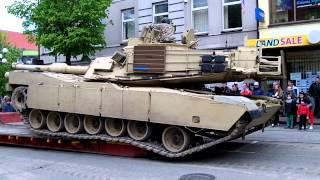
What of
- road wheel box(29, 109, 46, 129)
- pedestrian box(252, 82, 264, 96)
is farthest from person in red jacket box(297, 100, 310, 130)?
road wheel box(29, 109, 46, 129)

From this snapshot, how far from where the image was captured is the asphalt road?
1108 cm

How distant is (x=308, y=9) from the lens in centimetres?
2147

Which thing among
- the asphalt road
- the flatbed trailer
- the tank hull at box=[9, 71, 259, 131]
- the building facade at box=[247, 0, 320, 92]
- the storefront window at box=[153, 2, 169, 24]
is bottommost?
the asphalt road

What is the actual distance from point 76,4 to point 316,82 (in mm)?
11327

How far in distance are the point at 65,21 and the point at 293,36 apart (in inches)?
400

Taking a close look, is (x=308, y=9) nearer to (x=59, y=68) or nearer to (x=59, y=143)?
(x=59, y=68)

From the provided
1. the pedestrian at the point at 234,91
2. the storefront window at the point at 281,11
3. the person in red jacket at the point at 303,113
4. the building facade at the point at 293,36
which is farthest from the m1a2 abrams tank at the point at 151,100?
the storefront window at the point at 281,11

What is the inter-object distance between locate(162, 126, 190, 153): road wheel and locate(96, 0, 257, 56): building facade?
1024cm

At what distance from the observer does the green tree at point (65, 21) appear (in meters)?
24.2

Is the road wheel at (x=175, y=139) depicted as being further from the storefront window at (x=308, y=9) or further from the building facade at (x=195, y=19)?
the storefront window at (x=308, y=9)

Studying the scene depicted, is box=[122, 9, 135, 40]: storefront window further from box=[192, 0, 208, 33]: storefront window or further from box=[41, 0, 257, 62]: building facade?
box=[192, 0, 208, 33]: storefront window

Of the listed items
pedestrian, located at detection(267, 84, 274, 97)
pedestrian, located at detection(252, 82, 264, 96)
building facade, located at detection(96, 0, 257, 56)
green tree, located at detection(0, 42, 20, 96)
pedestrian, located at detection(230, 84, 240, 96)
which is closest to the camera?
pedestrian, located at detection(230, 84, 240, 96)

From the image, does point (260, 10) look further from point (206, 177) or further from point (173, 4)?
point (206, 177)

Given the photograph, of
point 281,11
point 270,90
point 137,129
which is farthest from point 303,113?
point 137,129
